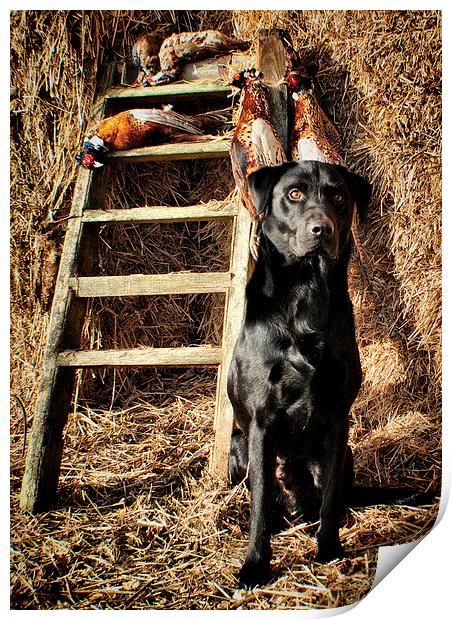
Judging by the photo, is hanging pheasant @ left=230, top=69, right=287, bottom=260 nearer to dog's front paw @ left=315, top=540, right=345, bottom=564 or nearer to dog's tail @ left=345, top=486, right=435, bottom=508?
dog's tail @ left=345, top=486, right=435, bottom=508

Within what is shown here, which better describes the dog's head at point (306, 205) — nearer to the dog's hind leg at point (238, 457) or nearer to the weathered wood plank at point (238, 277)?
the weathered wood plank at point (238, 277)

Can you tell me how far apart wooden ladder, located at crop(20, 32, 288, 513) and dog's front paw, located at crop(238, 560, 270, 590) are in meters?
0.56

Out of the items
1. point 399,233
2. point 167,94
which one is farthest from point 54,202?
point 399,233

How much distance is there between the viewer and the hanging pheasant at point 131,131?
106 inches

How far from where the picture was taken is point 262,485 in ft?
6.20

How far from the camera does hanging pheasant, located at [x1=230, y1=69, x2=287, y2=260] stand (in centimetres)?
242

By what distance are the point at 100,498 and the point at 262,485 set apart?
0.92m

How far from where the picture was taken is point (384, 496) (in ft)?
7.34

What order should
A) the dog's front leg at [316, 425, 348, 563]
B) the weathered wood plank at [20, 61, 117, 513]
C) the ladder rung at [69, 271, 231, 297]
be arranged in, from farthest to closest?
the ladder rung at [69, 271, 231, 297] < the weathered wood plank at [20, 61, 117, 513] < the dog's front leg at [316, 425, 348, 563]

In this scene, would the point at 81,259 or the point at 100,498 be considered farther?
the point at 81,259

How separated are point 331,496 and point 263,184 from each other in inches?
45.7

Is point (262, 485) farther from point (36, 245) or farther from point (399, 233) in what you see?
point (36, 245)

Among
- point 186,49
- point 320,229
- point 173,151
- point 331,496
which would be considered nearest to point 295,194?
point 320,229

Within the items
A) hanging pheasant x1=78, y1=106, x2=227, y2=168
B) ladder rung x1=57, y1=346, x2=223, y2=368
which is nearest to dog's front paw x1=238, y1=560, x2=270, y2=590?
ladder rung x1=57, y1=346, x2=223, y2=368
